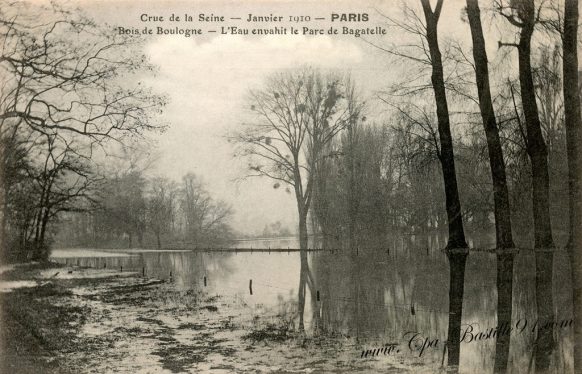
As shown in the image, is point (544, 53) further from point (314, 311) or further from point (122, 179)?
point (122, 179)

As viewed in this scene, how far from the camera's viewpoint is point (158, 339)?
7902 mm

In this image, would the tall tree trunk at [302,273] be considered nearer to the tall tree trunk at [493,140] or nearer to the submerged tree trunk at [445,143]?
the submerged tree trunk at [445,143]

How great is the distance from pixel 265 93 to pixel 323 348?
24955mm

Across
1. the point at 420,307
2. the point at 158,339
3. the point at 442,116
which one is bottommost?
the point at 158,339

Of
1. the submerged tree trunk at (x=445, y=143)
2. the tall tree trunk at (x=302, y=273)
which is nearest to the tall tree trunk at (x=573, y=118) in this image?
the submerged tree trunk at (x=445, y=143)

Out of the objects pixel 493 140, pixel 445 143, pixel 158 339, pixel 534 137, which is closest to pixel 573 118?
pixel 534 137

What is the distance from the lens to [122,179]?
99.4 ft

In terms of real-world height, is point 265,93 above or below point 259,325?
above

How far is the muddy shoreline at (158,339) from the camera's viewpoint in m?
6.22

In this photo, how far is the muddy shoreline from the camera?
622cm

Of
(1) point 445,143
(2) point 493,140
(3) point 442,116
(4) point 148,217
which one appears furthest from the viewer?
(4) point 148,217

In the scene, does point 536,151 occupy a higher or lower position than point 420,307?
higher

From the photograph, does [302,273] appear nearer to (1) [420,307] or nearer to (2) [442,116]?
(2) [442,116]

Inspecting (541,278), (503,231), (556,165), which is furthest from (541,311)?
(556,165)
